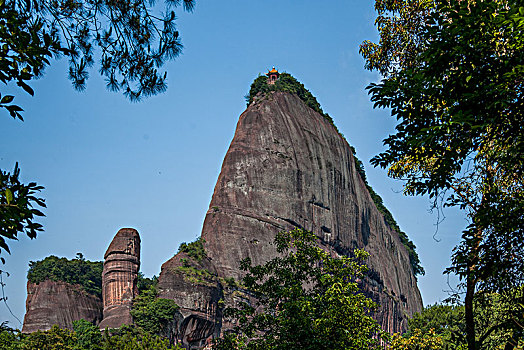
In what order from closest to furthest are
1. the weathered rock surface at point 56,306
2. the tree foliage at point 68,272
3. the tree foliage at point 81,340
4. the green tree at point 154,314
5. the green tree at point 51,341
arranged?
1. the tree foliage at point 81,340
2. the green tree at point 51,341
3. the green tree at point 154,314
4. the weathered rock surface at point 56,306
5. the tree foliage at point 68,272

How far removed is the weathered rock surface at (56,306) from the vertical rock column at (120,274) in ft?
20.4

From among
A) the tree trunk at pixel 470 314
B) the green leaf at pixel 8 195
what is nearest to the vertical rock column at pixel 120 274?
the tree trunk at pixel 470 314

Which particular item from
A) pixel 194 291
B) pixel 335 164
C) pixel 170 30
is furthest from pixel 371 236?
pixel 170 30

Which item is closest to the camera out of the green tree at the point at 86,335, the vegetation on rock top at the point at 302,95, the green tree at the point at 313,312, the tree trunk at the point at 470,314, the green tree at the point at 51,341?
the tree trunk at the point at 470,314

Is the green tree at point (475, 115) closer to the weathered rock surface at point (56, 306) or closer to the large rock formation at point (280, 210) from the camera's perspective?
the large rock formation at point (280, 210)

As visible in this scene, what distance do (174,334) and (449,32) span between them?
3386cm

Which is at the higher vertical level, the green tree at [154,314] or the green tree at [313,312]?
the green tree at [154,314]

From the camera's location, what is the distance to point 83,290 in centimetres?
4531

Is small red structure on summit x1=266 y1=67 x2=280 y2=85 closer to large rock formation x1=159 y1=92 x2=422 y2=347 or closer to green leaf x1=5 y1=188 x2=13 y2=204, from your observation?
large rock formation x1=159 y1=92 x2=422 y2=347

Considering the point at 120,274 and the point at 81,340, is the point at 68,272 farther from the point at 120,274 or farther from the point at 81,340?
the point at 81,340

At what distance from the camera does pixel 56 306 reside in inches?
1666

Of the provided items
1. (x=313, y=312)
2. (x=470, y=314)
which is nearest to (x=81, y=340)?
(x=313, y=312)

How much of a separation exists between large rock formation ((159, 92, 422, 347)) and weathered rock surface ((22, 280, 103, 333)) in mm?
9429

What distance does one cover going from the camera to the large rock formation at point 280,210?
127ft
